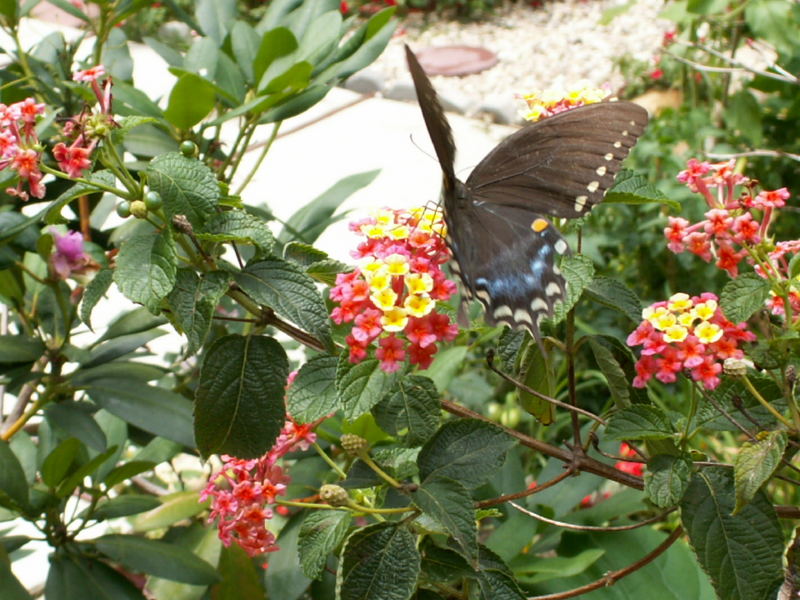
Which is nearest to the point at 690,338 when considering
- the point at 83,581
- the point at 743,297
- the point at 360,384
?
the point at 743,297

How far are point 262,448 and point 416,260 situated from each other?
0.25 m

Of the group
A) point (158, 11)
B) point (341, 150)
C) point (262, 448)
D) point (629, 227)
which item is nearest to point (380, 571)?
point (262, 448)

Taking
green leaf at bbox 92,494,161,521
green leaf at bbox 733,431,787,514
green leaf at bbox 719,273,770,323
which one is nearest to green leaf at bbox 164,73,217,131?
green leaf at bbox 92,494,161,521

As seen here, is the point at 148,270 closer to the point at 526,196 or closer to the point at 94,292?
the point at 94,292

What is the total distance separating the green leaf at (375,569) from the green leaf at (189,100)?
2.39 ft

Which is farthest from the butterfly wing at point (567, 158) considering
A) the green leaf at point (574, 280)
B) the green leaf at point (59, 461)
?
the green leaf at point (59, 461)

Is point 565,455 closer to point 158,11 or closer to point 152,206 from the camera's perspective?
point 152,206

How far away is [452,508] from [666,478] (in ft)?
0.67

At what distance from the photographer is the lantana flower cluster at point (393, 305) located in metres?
0.92

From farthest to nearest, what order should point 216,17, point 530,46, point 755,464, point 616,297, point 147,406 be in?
point 530,46 → point 216,17 → point 147,406 → point 616,297 → point 755,464

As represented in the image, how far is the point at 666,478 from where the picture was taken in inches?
36.2

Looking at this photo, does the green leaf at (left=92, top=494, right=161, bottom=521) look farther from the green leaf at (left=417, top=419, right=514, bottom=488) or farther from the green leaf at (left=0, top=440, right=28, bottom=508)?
the green leaf at (left=417, top=419, right=514, bottom=488)

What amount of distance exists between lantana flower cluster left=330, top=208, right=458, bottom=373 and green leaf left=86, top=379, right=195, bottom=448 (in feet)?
1.90

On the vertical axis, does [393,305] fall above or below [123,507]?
above
